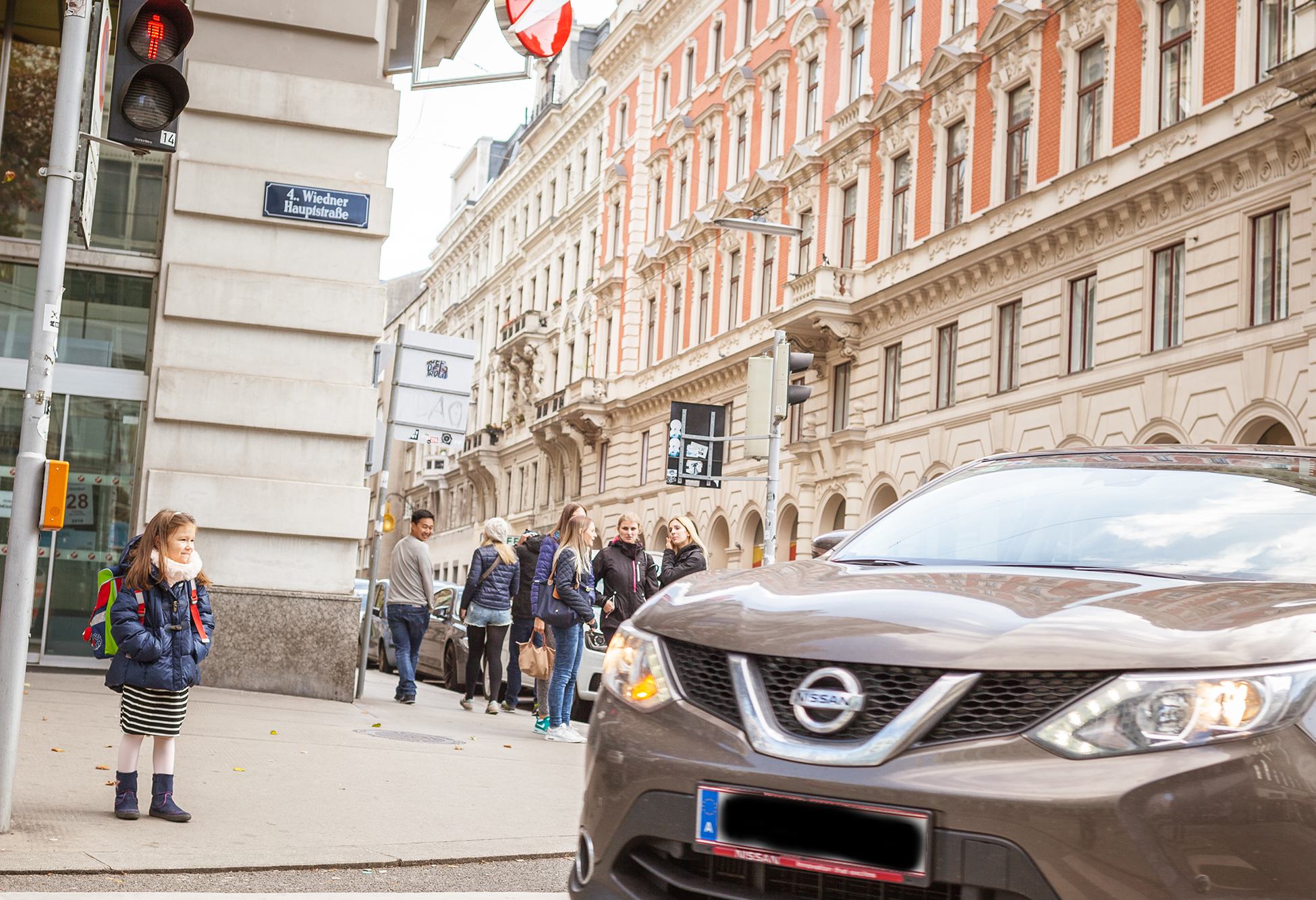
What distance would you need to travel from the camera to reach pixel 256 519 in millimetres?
12219

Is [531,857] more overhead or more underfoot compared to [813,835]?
more underfoot

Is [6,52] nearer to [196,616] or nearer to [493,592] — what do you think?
[493,592]

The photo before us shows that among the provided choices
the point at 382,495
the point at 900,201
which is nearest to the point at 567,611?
the point at 382,495

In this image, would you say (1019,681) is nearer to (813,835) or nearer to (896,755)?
(896,755)

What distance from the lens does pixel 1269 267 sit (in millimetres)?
21844

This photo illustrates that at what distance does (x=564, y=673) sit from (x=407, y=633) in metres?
3.48

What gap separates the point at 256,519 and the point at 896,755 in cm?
989

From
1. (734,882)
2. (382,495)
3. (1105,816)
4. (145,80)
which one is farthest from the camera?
(382,495)

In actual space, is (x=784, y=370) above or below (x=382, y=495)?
above

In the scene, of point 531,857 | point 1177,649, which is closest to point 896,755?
point 1177,649

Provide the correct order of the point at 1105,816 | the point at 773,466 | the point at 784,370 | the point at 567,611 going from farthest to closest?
the point at 773,466 < the point at 784,370 < the point at 567,611 < the point at 1105,816

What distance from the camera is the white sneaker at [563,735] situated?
11539 mm

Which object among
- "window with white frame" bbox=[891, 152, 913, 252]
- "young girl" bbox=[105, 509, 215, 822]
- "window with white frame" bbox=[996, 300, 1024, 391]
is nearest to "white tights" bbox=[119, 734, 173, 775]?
"young girl" bbox=[105, 509, 215, 822]

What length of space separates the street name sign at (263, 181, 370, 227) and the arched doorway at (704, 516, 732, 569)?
28.4 meters
